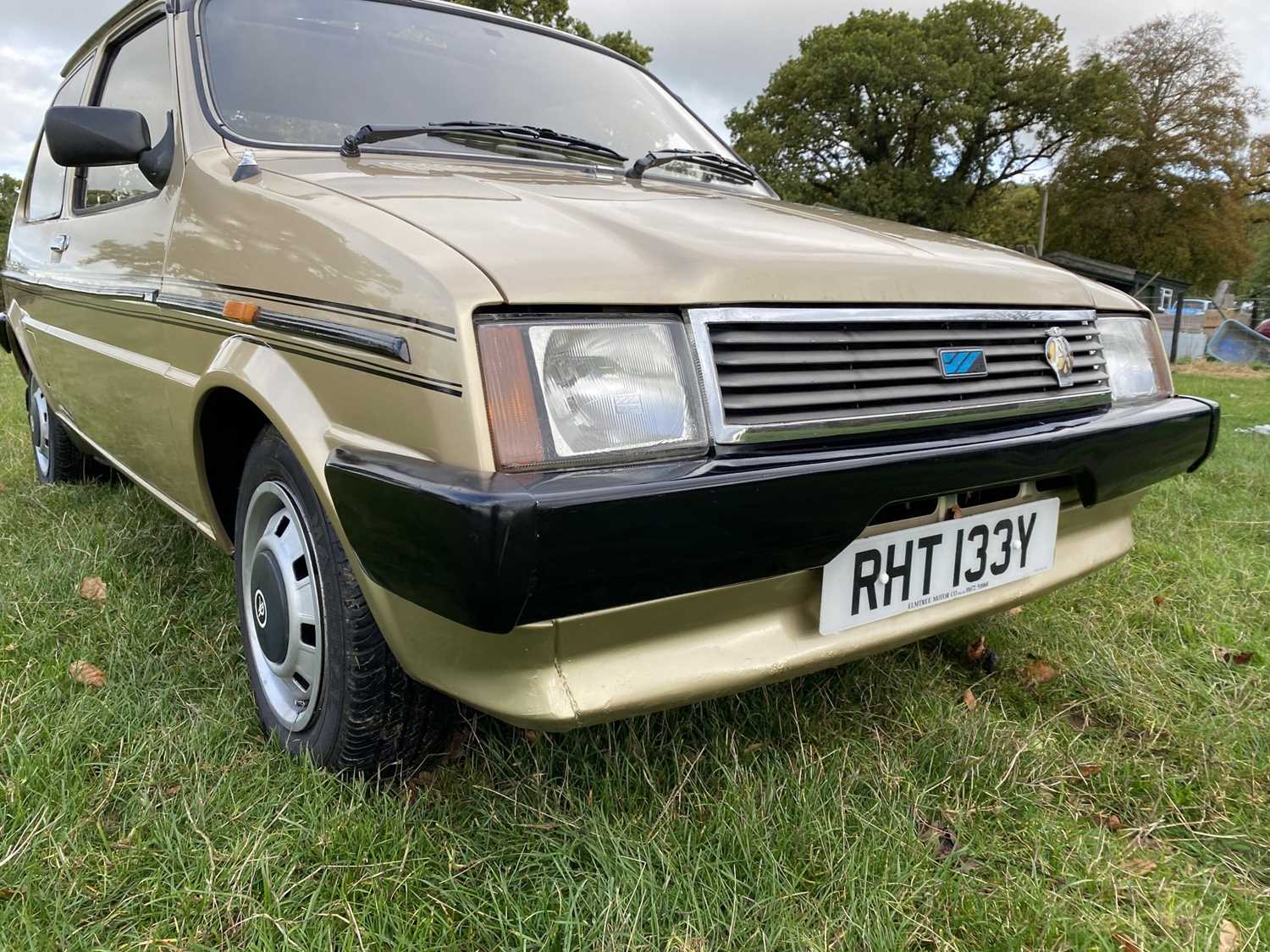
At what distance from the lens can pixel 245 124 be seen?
1.93m

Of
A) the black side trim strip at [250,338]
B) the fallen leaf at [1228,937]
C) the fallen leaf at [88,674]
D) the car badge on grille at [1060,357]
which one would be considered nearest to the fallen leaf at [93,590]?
the fallen leaf at [88,674]

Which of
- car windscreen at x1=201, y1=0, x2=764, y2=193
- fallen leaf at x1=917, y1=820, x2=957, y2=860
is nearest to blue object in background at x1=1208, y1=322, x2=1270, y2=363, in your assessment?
car windscreen at x1=201, y1=0, x2=764, y2=193

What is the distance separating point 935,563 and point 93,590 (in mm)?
2246

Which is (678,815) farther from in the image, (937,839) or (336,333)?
(336,333)

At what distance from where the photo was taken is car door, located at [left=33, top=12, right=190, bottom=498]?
2031 millimetres

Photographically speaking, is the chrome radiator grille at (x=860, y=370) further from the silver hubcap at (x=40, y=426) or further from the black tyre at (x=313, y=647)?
the silver hubcap at (x=40, y=426)

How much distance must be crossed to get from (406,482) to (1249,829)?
162cm

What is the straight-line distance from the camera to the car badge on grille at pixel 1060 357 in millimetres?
1688

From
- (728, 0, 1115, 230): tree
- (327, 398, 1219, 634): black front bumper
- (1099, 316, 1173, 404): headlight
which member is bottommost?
(327, 398, 1219, 634): black front bumper

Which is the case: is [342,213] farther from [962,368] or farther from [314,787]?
[962,368]

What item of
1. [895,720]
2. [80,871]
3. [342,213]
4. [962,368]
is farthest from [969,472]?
[80,871]

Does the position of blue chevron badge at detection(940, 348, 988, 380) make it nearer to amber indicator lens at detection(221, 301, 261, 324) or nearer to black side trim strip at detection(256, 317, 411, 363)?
black side trim strip at detection(256, 317, 411, 363)

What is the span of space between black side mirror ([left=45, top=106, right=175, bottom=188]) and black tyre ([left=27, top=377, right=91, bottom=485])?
1.76 m

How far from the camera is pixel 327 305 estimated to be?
135cm
